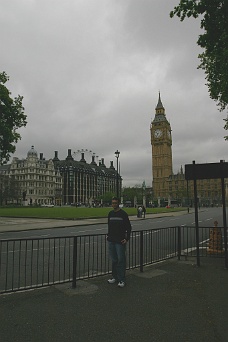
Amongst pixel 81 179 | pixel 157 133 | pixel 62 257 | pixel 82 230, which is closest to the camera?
pixel 62 257

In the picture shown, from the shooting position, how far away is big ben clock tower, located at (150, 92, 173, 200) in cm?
15412

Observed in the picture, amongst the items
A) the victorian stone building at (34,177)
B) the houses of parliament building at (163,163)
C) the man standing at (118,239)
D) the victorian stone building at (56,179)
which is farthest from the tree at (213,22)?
the houses of parliament building at (163,163)

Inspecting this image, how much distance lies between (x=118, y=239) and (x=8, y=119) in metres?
23.8

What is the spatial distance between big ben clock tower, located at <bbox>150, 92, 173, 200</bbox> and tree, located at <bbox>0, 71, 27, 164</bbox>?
131m

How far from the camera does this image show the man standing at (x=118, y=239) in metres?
6.15

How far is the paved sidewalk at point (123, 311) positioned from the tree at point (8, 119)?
71.2 ft

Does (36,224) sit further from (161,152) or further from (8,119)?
(161,152)

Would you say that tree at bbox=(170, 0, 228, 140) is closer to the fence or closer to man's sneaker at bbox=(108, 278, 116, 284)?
the fence

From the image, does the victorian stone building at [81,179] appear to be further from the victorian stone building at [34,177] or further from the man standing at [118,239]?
the man standing at [118,239]

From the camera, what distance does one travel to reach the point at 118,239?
6188mm

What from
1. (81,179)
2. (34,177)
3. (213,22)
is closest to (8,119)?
(213,22)

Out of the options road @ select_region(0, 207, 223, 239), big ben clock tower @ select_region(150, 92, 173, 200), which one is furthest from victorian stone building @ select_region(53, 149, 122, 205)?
road @ select_region(0, 207, 223, 239)

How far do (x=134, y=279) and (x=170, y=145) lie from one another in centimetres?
15957

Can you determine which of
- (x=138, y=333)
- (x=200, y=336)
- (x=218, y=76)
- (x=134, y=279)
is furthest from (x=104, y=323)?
(x=218, y=76)
